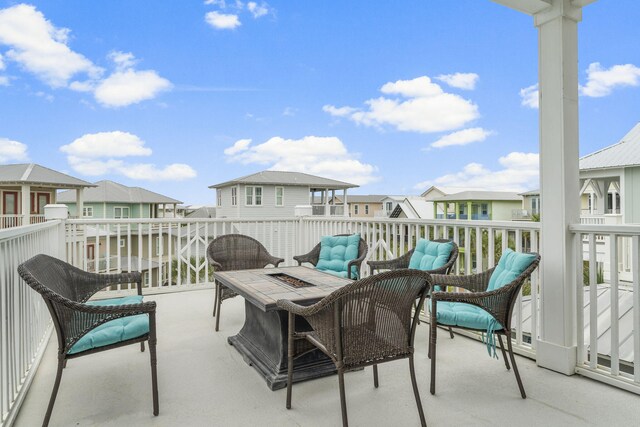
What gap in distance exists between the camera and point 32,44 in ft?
59.8

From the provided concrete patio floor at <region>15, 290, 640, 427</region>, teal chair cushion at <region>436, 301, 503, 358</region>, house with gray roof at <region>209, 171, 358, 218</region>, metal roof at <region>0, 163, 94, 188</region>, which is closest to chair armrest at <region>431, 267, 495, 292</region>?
teal chair cushion at <region>436, 301, 503, 358</region>

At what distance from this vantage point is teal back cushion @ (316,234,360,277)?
14.3 feet

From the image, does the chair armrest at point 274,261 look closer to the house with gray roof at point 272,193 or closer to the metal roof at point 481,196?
the house with gray roof at point 272,193

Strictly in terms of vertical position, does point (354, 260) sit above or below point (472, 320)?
above

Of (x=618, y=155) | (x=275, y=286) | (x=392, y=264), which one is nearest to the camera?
(x=275, y=286)

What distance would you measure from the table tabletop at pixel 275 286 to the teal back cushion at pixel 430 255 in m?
0.78

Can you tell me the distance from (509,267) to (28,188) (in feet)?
61.5

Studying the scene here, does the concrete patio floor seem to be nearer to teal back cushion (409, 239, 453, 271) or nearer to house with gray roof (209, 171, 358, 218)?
teal back cushion (409, 239, 453, 271)

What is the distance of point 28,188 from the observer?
1591 centimetres

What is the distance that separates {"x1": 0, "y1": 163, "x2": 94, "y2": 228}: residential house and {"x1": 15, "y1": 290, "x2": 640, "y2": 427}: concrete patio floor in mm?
15619

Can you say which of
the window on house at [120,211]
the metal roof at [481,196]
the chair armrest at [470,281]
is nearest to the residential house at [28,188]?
the window on house at [120,211]

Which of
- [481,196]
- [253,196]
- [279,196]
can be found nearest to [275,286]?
[253,196]

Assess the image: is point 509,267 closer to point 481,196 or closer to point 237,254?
point 237,254

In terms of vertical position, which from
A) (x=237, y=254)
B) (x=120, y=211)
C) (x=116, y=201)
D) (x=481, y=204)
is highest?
(x=116, y=201)
